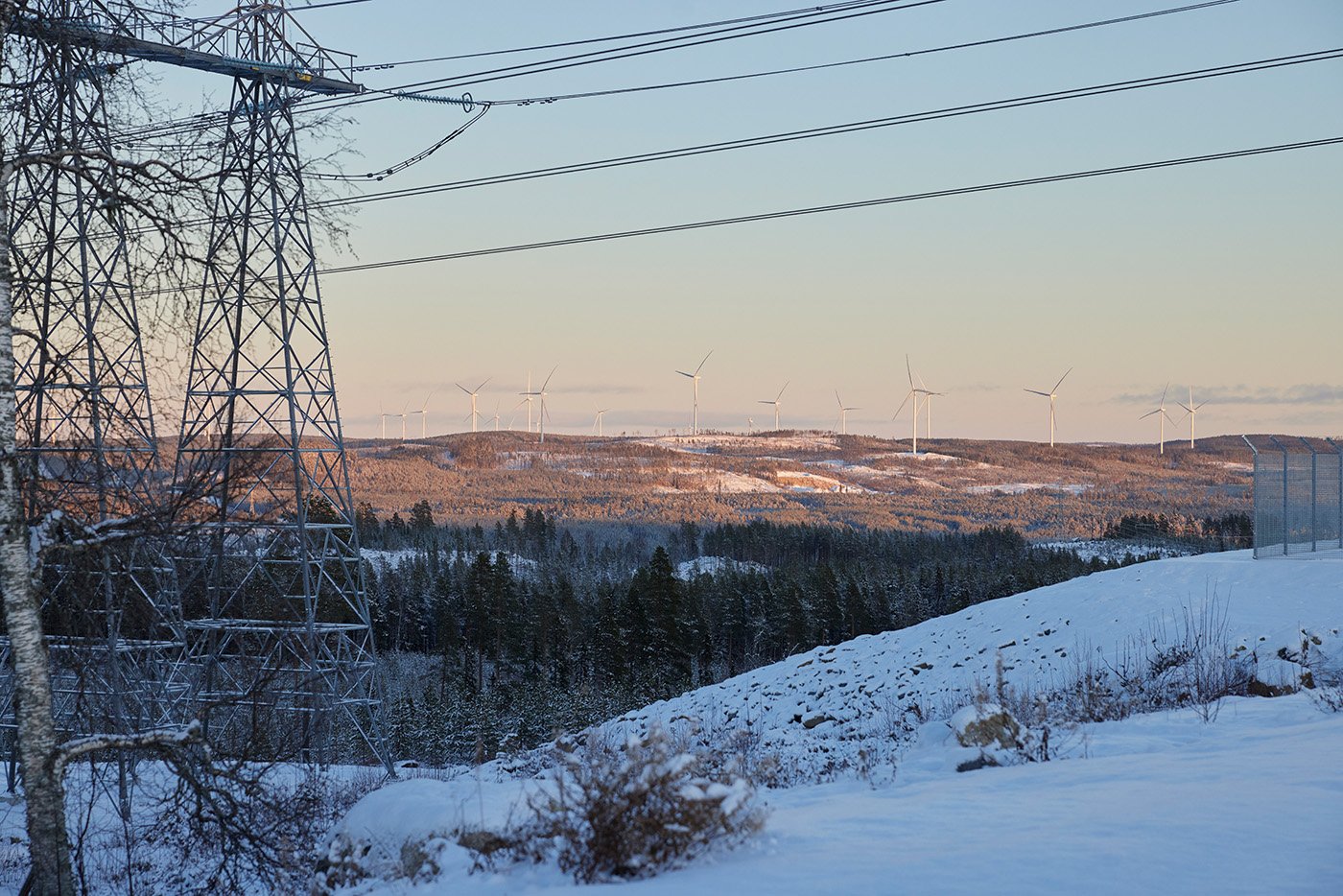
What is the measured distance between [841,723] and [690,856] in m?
13.3

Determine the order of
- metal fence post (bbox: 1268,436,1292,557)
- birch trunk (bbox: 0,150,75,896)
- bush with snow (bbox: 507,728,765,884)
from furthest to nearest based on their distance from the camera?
1. metal fence post (bbox: 1268,436,1292,557)
2. birch trunk (bbox: 0,150,75,896)
3. bush with snow (bbox: 507,728,765,884)

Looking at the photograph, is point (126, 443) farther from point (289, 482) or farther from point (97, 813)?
point (289, 482)

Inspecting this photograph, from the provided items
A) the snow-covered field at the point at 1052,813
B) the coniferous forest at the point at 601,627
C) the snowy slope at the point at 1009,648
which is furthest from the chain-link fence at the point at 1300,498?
the coniferous forest at the point at 601,627

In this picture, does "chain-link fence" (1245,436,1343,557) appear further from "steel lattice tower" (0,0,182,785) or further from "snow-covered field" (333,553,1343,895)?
"steel lattice tower" (0,0,182,785)

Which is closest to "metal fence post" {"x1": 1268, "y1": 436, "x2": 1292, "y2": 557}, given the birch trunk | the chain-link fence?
the chain-link fence

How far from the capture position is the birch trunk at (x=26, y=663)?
9.14m

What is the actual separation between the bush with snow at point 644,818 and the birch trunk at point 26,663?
173 inches

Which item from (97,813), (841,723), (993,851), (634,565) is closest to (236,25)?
(97,813)

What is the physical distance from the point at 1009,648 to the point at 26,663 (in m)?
19.0

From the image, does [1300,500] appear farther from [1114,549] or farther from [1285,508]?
[1114,549]

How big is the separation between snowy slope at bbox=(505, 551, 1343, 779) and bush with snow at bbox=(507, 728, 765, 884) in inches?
273

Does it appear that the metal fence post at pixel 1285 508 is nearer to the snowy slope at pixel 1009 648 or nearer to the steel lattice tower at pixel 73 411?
the snowy slope at pixel 1009 648

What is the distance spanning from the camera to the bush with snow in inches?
284

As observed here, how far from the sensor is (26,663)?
920 cm
